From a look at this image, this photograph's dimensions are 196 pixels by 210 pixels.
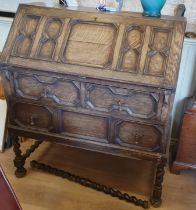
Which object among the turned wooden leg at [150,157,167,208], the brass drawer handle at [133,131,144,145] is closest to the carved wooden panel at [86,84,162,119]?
the brass drawer handle at [133,131,144,145]

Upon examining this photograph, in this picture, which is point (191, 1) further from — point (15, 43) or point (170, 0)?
point (15, 43)

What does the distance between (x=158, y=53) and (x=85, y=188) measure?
1049mm

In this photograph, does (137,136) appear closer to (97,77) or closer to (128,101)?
(128,101)

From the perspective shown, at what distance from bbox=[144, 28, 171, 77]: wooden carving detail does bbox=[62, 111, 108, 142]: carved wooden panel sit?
38cm

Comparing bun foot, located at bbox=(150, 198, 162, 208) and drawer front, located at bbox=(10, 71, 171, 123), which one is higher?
drawer front, located at bbox=(10, 71, 171, 123)

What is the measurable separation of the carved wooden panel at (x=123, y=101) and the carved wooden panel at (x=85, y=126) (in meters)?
0.09

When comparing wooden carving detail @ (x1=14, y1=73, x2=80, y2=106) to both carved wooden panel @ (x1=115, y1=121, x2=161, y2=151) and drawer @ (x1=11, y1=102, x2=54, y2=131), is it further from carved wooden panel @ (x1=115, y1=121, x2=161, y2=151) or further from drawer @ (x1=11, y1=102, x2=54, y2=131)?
carved wooden panel @ (x1=115, y1=121, x2=161, y2=151)

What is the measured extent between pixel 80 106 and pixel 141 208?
772 mm

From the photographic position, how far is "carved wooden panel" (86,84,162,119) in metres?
1.44

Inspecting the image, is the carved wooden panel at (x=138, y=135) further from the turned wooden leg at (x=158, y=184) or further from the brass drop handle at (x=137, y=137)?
the turned wooden leg at (x=158, y=184)

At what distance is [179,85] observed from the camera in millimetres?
2133

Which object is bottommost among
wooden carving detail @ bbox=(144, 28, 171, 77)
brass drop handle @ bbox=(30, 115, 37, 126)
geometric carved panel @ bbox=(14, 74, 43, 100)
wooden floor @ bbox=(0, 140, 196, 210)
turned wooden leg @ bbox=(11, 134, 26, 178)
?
wooden floor @ bbox=(0, 140, 196, 210)

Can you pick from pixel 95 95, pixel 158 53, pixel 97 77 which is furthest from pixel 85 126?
pixel 158 53

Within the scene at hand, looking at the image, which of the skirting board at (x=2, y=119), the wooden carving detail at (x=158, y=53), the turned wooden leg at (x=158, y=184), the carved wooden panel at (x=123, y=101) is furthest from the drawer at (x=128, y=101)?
the skirting board at (x=2, y=119)
